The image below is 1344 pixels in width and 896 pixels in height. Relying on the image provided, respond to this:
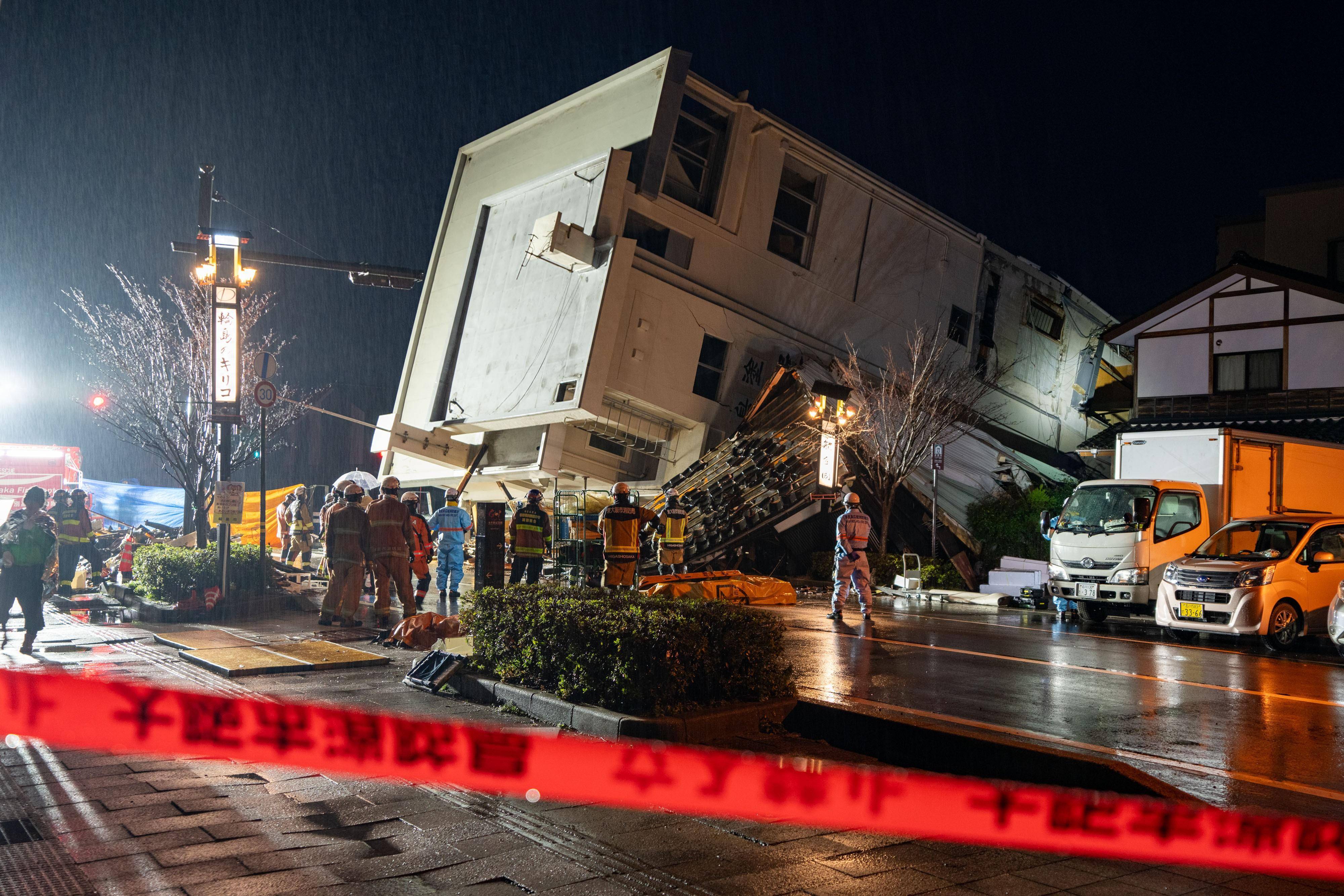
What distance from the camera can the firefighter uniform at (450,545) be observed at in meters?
16.8

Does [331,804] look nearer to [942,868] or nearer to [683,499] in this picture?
[942,868]

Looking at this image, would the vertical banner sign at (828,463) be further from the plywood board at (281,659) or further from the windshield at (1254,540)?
the plywood board at (281,659)

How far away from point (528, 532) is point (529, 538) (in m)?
0.10

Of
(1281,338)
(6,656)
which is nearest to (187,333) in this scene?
(6,656)

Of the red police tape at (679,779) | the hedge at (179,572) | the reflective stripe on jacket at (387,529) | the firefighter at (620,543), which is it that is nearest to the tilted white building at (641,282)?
the firefighter at (620,543)

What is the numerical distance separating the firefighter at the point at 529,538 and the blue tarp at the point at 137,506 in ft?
62.1

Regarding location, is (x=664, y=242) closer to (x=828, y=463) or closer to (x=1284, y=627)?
(x=828, y=463)

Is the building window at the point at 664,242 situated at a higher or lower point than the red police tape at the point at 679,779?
higher

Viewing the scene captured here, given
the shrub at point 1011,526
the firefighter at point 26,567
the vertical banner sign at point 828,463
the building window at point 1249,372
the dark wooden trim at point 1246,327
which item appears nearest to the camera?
Answer: the firefighter at point 26,567

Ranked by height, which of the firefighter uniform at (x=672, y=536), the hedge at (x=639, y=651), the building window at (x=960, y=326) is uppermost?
the building window at (x=960, y=326)

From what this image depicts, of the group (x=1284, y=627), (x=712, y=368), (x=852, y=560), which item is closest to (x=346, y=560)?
(x=852, y=560)

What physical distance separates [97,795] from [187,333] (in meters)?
24.2

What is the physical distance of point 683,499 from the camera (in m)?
25.3

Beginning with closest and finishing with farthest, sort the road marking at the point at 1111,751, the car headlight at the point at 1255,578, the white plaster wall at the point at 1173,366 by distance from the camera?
the road marking at the point at 1111,751 < the car headlight at the point at 1255,578 < the white plaster wall at the point at 1173,366
